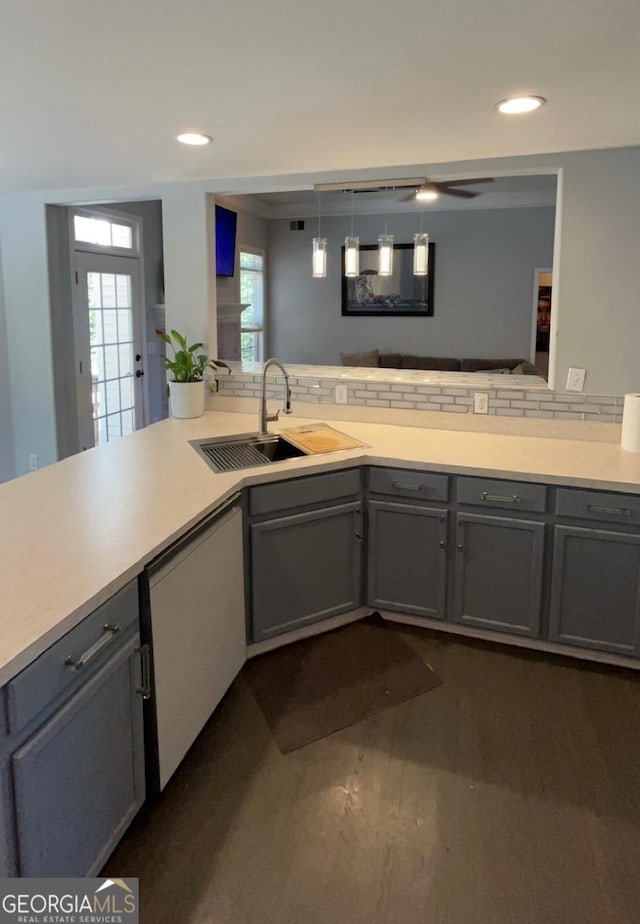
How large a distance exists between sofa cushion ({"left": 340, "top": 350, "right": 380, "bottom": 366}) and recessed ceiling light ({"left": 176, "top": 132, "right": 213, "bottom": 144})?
452cm

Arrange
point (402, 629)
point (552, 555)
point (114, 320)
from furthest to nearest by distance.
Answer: point (114, 320), point (402, 629), point (552, 555)

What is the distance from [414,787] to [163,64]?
2.33m

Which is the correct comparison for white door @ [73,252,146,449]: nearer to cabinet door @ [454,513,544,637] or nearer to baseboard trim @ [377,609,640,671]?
baseboard trim @ [377,609,640,671]

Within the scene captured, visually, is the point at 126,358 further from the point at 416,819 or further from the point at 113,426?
the point at 416,819

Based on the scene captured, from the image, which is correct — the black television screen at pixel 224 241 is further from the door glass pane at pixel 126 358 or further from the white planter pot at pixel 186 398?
the white planter pot at pixel 186 398

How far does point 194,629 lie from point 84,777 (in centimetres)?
62

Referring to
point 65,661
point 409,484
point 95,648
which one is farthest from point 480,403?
point 65,661

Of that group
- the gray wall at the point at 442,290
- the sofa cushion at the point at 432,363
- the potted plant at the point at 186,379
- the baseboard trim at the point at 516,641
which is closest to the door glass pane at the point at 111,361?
the potted plant at the point at 186,379

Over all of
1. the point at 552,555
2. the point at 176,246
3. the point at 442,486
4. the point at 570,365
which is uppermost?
the point at 176,246

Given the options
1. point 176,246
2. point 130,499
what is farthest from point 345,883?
point 176,246

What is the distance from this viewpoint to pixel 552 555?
269 cm

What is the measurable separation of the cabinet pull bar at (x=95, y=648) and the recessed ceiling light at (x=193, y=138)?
197cm

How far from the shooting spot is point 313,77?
196cm

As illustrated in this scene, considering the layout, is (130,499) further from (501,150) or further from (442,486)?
(501,150)
